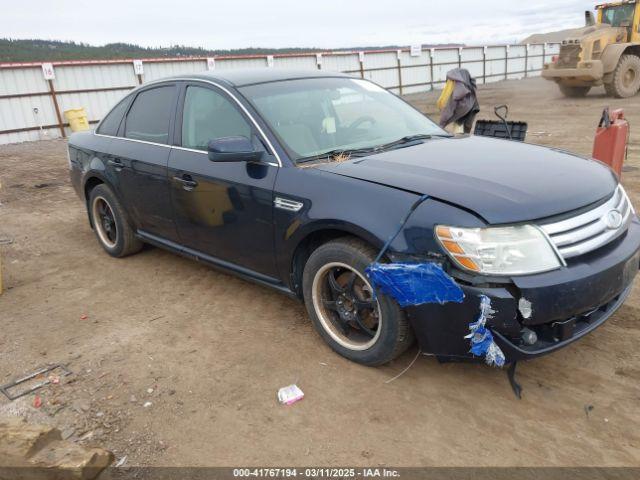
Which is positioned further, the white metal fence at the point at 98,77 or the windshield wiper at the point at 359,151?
the white metal fence at the point at 98,77

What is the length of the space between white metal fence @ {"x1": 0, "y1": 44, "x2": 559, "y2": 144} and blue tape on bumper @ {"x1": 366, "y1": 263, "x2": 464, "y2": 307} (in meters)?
10.3

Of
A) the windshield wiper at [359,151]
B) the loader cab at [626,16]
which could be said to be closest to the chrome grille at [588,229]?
the windshield wiper at [359,151]

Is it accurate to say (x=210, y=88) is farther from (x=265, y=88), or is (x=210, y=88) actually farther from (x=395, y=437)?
(x=395, y=437)

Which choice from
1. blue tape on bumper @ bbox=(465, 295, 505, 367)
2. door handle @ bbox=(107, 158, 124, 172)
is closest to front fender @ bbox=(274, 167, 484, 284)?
blue tape on bumper @ bbox=(465, 295, 505, 367)

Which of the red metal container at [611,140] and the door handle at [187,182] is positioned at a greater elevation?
the door handle at [187,182]

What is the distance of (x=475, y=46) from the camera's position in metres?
31.3

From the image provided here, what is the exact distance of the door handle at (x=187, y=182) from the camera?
3797 millimetres

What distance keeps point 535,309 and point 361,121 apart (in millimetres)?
1941

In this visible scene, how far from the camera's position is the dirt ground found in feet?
8.18

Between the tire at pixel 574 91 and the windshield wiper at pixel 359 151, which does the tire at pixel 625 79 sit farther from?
the windshield wiper at pixel 359 151

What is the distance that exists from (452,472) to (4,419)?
7.48ft

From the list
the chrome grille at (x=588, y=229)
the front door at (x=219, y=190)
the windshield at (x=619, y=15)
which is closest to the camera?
the chrome grille at (x=588, y=229)

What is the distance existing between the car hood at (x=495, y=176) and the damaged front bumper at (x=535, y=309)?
11.8 inches

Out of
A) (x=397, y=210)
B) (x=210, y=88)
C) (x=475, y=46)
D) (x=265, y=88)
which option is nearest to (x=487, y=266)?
(x=397, y=210)
